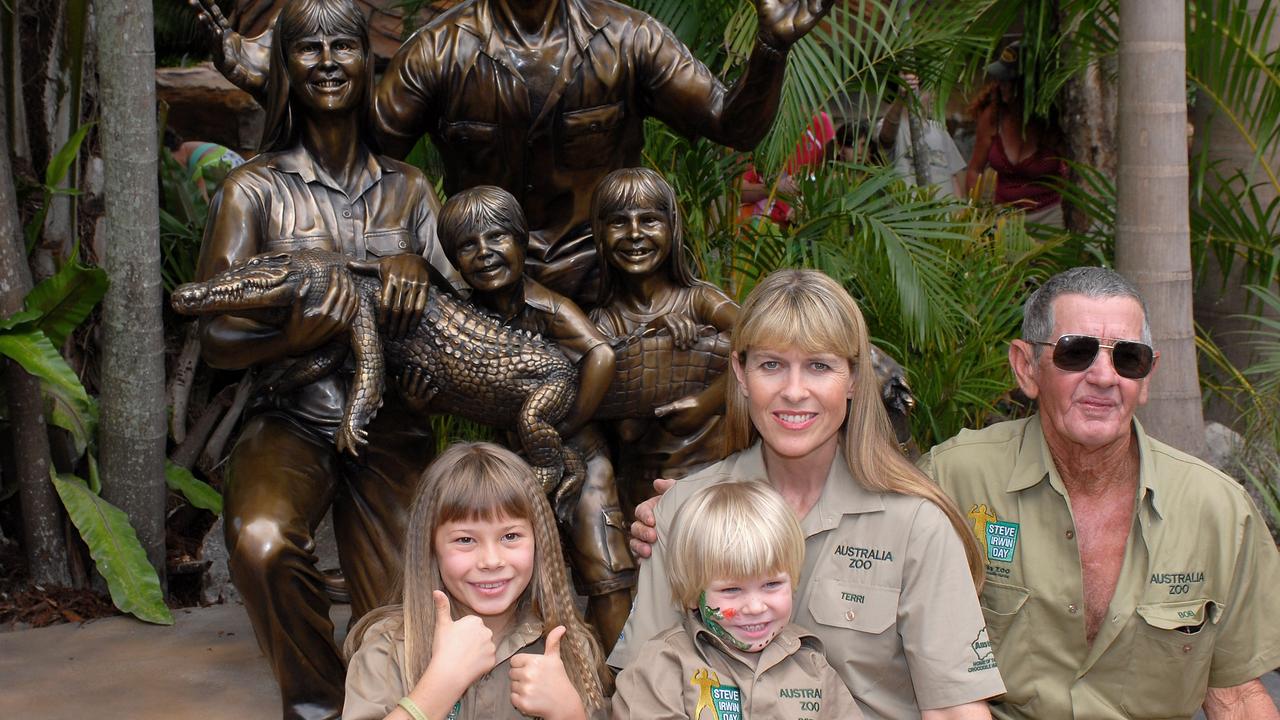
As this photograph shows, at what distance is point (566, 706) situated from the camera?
292 cm

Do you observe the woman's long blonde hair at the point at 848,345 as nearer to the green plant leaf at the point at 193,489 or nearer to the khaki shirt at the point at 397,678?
the khaki shirt at the point at 397,678

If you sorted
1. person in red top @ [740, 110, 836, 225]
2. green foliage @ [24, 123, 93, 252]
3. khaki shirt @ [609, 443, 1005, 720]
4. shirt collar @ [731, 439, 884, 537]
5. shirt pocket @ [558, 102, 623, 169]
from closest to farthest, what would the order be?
khaki shirt @ [609, 443, 1005, 720] < shirt collar @ [731, 439, 884, 537] < shirt pocket @ [558, 102, 623, 169] < green foliage @ [24, 123, 93, 252] < person in red top @ [740, 110, 836, 225]

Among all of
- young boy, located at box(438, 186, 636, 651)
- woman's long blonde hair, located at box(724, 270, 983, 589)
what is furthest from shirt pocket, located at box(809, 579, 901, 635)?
young boy, located at box(438, 186, 636, 651)

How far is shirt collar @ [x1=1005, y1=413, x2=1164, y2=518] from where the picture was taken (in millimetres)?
3121

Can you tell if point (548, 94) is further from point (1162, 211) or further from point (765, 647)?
point (1162, 211)

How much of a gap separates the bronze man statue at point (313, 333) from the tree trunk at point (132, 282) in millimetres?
1566

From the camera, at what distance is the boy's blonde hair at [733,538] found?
2.77m

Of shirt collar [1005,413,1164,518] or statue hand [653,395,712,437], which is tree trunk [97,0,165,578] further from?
shirt collar [1005,413,1164,518]

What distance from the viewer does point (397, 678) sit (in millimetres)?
2965

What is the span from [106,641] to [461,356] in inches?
83.7

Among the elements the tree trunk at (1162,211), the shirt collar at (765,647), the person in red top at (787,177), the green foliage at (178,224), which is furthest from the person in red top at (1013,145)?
the shirt collar at (765,647)

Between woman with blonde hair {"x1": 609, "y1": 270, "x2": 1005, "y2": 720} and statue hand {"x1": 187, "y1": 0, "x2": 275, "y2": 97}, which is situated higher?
statue hand {"x1": 187, "y1": 0, "x2": 275, "y2": 97}

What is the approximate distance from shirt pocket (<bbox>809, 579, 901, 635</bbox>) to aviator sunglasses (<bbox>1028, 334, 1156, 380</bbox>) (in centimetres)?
66

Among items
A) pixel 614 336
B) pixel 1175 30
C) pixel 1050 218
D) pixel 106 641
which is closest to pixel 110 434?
pixel 106 641
